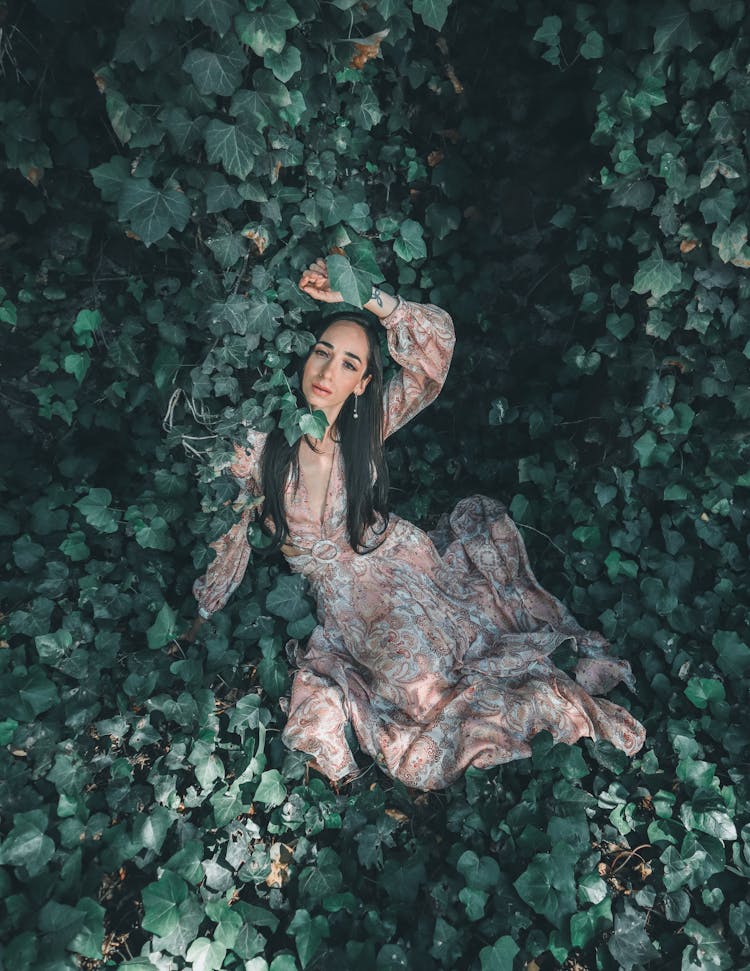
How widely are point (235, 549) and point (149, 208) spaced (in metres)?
1.20

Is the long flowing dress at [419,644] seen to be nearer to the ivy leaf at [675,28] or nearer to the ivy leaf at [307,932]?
the ivy leaf at [307,932]

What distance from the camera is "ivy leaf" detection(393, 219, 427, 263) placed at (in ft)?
10.5

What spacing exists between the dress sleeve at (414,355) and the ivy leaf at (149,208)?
0.83m

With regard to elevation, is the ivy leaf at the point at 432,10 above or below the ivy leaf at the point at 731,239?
above

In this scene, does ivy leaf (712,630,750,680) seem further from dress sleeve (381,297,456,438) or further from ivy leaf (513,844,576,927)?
dress sleeve (381,297,456,438)

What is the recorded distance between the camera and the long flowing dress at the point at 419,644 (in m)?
2.71

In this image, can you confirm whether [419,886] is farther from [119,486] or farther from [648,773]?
[119,486]

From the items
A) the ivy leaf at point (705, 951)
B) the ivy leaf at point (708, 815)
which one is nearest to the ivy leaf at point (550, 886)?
the ivy leaf at point (705, 951)

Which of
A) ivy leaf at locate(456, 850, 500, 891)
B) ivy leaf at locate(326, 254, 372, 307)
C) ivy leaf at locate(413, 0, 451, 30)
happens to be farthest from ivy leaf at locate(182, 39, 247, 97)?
ivy leaf at locate(456, 850, 500, 891)

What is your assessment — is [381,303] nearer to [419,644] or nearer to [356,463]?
[356,463]

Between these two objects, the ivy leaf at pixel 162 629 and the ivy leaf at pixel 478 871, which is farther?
the ivy leaf at pixel 162 629

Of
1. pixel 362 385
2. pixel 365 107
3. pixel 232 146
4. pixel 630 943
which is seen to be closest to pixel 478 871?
pixel 630 943

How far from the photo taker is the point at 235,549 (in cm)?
292

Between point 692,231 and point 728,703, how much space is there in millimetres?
1749
